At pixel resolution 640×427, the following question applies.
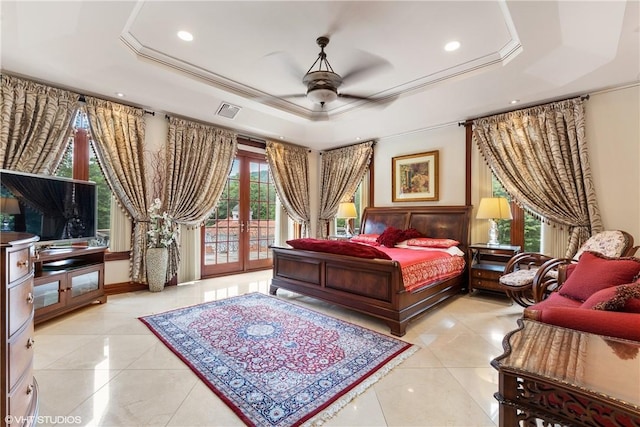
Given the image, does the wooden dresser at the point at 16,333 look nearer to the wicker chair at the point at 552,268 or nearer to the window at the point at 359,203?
the wicker chair at the point at 552,268

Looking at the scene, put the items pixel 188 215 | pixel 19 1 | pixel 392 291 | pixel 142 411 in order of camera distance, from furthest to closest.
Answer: pixel 188 215 → pixel 392 291 → pixel 19 1 → pixel 142 411

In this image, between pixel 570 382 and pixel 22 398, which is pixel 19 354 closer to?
pixel 22 398

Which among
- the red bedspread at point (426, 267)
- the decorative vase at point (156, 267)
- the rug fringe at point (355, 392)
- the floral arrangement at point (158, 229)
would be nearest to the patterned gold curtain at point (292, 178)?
the floral arrangement at point (158, 229)

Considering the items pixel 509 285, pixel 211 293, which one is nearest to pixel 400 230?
pixel 509 285

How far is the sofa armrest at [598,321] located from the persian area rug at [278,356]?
1.20m

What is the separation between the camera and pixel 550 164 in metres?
3.80

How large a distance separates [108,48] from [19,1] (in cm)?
71

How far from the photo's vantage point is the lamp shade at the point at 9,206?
2.74 m

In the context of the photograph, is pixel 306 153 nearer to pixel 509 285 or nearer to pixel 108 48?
pixel 108 48

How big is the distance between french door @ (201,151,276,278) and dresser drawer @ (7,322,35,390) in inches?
145

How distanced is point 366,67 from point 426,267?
2500 millimetres

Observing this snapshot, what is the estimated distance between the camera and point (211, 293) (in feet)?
13.9

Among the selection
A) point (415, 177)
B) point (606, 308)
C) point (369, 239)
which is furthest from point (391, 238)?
point (606, 308)

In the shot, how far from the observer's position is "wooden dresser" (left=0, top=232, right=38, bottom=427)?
3.98 ft
